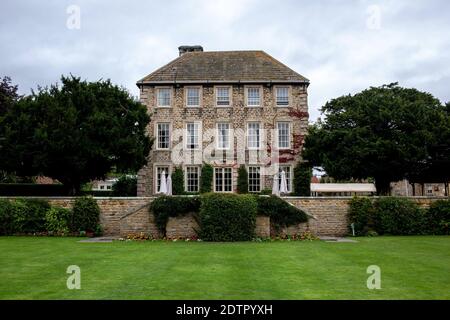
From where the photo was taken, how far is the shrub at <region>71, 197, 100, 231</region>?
2164 centimetres

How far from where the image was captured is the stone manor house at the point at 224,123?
A: 3375 centimetres

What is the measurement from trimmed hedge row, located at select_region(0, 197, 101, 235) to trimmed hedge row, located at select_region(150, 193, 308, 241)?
12.7 ft

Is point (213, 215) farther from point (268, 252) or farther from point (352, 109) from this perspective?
point (352, 109)

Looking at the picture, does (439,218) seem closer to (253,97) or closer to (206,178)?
(206,178)

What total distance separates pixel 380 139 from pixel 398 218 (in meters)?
7.62

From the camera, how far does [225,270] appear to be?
11047mm

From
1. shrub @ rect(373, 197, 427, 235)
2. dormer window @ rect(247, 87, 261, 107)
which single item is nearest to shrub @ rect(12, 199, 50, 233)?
shrub @ rect(373, 197, 427, 235)

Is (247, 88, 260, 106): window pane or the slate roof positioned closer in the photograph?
the slate roof

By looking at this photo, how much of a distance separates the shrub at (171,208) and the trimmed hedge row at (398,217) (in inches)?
314

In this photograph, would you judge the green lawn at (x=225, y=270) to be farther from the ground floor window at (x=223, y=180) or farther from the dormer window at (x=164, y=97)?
the dormer window at (x=164, y=97)

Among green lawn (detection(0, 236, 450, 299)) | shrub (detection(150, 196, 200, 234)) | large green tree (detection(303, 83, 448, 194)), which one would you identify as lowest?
green lawn (detection(0, 236, 450, 299))

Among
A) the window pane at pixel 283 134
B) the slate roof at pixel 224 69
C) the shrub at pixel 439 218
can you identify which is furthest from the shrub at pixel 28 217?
the shrub at pixel 439 218

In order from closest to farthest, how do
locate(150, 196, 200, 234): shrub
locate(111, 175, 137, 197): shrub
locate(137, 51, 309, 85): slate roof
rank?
locate(150, 196, 200, 234): shrub, locate(137, 51, 309, 85): slate roof, locate(111, 175, 137, 197): shrub

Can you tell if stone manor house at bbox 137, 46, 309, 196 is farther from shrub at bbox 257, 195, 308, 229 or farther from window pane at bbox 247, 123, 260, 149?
shrub at bbox 257, 195, 308, 229
